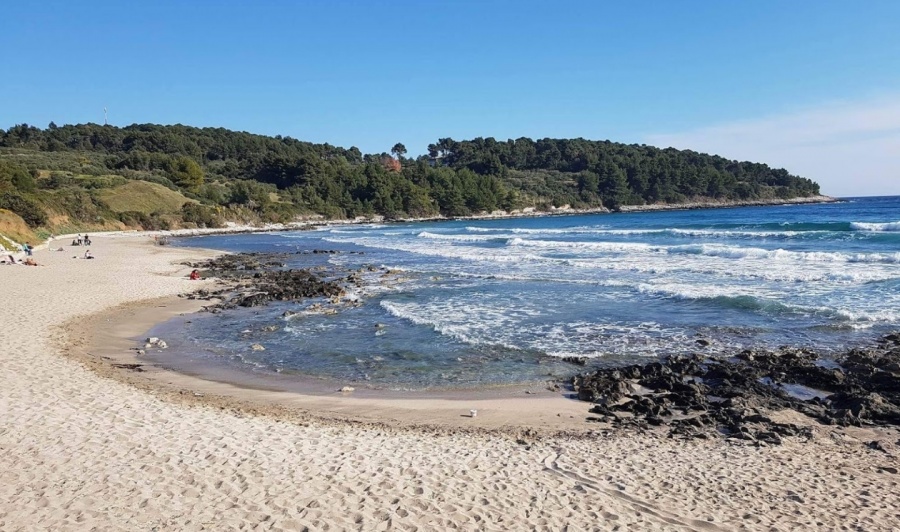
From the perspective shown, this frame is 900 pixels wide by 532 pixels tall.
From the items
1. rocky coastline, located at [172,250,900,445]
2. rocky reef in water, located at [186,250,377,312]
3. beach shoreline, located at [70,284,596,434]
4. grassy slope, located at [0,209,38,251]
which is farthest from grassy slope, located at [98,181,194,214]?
rocky coastline, located at [172,250,900,445]

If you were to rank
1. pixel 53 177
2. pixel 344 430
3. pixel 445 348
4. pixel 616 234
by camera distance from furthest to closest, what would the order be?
pixel 53 177, pixel 616 234, pixel 445 348, pixel 344 430

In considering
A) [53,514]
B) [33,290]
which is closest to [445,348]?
[53,514]

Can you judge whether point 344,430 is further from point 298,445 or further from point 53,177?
point 53,177

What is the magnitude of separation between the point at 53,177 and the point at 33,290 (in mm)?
61999

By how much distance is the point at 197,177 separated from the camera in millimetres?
90125

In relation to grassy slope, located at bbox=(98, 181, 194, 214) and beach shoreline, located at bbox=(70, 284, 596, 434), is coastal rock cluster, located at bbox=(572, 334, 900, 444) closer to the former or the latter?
beach shoreline, located at bbox=(70, 284, 596, 434)

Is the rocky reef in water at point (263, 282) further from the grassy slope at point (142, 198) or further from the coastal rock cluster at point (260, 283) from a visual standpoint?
the grassy slope at point (142, 198)

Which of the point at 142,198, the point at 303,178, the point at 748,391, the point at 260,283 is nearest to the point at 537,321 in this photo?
the point at 748,391

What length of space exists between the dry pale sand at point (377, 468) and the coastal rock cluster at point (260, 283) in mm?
9618

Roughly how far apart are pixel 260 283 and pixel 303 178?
83.9 metres

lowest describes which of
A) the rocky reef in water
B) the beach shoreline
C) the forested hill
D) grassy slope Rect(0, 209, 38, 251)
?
the beach shoreline

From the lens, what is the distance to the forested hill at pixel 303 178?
67.9 m

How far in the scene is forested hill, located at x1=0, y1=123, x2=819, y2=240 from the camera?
67875 millimetres

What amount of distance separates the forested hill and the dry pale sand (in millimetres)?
45473
